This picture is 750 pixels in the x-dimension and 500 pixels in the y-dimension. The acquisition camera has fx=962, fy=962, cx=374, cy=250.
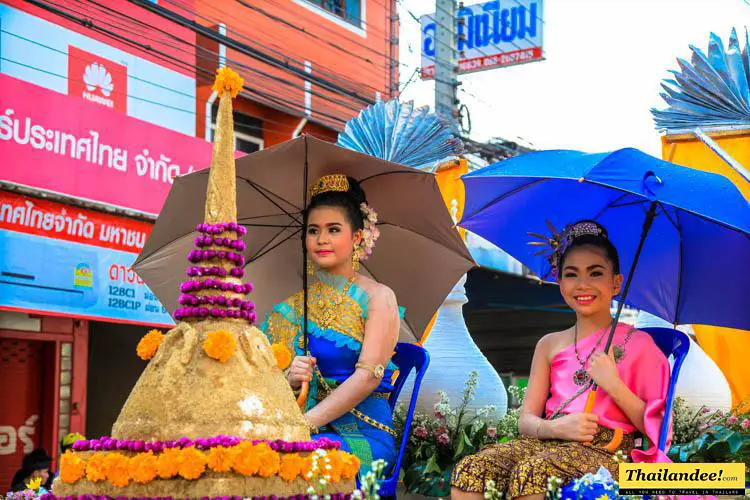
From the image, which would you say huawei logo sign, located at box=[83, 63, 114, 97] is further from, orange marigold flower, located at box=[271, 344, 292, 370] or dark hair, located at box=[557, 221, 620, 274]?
orange marigold flower, located at box=[271, 344, 292, 370]

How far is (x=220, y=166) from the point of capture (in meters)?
3.09

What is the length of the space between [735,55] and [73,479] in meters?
4.66

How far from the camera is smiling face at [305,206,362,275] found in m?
4.22

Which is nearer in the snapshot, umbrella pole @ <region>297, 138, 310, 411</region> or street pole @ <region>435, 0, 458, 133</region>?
umbrella pole @ <region>297, 138, 310, 411</region>

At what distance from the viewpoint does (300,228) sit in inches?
186

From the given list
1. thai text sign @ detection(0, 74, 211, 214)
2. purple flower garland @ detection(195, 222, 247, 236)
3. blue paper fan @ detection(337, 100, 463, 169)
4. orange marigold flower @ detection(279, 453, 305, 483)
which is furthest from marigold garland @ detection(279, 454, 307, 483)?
thai text sign @ detection(0, 74, 211, 214)

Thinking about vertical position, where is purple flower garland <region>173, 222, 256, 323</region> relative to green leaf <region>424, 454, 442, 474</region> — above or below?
above

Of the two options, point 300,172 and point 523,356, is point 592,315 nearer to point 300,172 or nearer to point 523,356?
point 300,172

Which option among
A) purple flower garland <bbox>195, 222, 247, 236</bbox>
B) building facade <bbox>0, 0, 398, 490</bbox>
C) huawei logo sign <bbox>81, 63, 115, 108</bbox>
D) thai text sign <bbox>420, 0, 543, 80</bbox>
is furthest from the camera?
thai text sign <bbox>420, 0, 543, 80</bbox>

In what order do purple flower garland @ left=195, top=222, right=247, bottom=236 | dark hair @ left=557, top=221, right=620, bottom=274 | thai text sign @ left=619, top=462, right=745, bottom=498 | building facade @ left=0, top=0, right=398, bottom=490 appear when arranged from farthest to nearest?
building facade @ left=0, top=0, right=398, bottom=490 → dark hair @ left=557, top=221, right=620, bottom=274 → purple flower garland @ left=195, top=222, right=247, bottom=236 → thai text sign @ left=619, top=462, right=745, bottom=498

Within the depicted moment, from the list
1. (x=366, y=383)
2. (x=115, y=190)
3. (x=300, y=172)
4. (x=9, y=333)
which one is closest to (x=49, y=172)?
(x=115, y=190)

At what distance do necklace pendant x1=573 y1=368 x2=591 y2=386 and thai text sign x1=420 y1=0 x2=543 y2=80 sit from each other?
12545 millimetres

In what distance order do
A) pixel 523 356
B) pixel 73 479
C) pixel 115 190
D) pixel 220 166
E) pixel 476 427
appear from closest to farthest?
pixel 73 479
pixel 220 166
pixel 476 427
pixel 115 190
pixel 523 356

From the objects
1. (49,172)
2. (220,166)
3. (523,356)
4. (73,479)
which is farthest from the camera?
(523,356)
